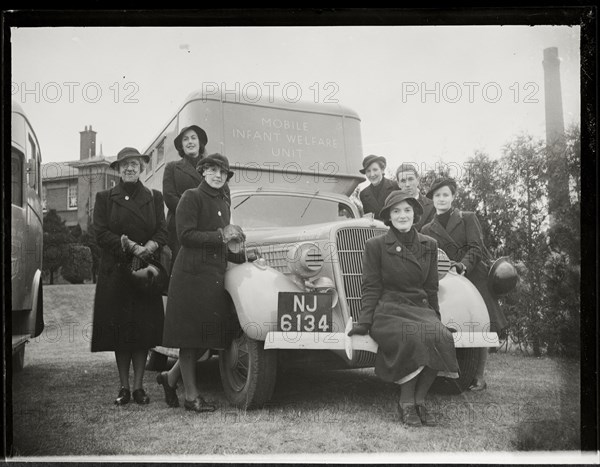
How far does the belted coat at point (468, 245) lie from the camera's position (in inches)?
166

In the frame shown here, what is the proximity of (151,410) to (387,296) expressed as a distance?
1856 mm

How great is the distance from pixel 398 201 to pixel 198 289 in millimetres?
1548

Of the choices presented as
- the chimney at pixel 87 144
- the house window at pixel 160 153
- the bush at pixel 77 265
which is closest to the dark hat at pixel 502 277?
the house window at pixel 160 153

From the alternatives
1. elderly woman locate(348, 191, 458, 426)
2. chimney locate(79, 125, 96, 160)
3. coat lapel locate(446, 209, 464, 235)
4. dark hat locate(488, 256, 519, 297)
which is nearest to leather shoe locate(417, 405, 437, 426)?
elderly woman locate(348, 191, 458, 426)

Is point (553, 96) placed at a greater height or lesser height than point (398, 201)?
greater

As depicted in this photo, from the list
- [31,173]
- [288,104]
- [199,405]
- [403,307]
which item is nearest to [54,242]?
[31,173]

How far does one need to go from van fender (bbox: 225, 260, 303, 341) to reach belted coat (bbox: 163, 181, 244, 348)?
142 millimetres

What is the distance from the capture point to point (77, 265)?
13.7 feet

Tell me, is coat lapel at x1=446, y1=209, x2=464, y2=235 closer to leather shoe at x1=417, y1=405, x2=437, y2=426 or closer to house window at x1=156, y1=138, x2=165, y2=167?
leather shoe at x1=417, y1=405, x2=437, y2=426

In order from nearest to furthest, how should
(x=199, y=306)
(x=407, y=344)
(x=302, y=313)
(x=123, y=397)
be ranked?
(x=302, y=313) → (x=407, y=344) → (x=199, y=306) → (x=123, y=397)

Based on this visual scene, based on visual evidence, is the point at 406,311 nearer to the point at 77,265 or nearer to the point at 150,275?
the point at 150,275

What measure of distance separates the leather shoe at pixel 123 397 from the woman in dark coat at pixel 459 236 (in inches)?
98.7

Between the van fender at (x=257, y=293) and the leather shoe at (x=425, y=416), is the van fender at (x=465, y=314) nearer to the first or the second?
the leather shoe at (x=425, y=416)
